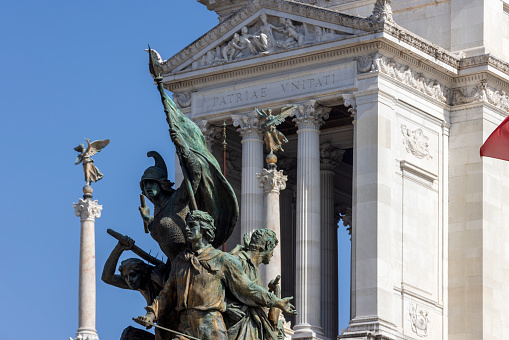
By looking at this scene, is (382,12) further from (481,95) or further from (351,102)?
(481,95)

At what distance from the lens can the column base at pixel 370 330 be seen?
50616 mm

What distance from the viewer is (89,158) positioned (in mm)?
51719

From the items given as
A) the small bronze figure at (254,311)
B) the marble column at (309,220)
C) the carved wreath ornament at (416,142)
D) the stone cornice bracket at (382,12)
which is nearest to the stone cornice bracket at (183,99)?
the marble column at (309,220)

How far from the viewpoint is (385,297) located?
171ft

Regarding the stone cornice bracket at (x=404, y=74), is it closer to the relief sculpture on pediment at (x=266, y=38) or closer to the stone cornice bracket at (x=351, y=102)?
the stone cornice bracket at (x=351, y=102)

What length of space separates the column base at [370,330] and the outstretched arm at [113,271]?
29233mm

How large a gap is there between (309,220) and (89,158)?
8.03 metres

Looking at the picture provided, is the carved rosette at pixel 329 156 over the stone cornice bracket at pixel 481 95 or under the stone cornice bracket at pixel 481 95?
under

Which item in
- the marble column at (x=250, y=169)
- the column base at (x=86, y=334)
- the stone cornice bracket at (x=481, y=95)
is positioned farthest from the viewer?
the stone cornice bracket at (x=481, y=95)

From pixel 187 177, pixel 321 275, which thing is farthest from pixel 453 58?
pixel 187 177

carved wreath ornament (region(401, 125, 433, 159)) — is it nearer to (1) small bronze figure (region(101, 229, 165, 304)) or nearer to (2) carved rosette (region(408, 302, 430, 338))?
(2) carved rosette (region(408, 302, 430, 338))

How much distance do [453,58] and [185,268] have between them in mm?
36013

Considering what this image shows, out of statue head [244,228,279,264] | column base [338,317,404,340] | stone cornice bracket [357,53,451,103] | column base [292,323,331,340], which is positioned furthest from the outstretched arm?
stone cornice bracket [357,53,451,103]

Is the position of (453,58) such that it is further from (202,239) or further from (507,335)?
(202,239)
